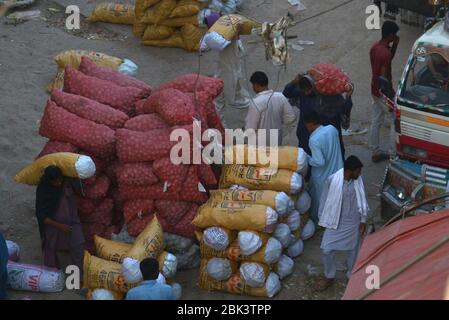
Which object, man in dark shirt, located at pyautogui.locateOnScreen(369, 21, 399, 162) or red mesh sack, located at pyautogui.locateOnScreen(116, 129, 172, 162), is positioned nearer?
red mesh sack, located at pyautogui.locateOnScreen(116, 129, 172, 162)

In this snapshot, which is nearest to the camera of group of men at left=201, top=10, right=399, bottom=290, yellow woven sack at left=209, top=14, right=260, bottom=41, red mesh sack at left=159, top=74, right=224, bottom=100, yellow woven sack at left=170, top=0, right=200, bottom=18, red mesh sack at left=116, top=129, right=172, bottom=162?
group of men at left=201, top=10, right=399, bottom=290

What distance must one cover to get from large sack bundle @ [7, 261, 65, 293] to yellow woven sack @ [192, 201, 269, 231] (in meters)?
1.37

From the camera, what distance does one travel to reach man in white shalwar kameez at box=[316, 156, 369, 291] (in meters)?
7.14

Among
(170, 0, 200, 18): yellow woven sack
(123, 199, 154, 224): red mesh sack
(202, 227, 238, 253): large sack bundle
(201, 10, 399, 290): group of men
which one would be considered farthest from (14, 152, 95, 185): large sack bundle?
(170, 0, 200, 18): yellow woven sack

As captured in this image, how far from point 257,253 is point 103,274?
52.6 inches

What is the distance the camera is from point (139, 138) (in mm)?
7918

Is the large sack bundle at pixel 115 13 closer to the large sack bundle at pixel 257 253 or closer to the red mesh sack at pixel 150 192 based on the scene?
the red mesh sack at pixel 150 192

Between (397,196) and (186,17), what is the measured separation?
5.43 meters

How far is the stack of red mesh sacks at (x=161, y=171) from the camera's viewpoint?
7.84m

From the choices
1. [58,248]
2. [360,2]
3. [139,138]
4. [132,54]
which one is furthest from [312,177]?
[360,2]

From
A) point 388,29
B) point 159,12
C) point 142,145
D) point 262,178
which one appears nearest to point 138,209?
point 142,145

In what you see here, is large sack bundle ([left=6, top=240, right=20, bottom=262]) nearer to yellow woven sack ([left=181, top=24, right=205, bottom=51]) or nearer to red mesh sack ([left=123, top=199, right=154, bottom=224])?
red mesh sack ([left=123, top=199, right=154, bottom=224])

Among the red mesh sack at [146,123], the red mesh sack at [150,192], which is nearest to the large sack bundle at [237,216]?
the red mesh sack at [150,192]
